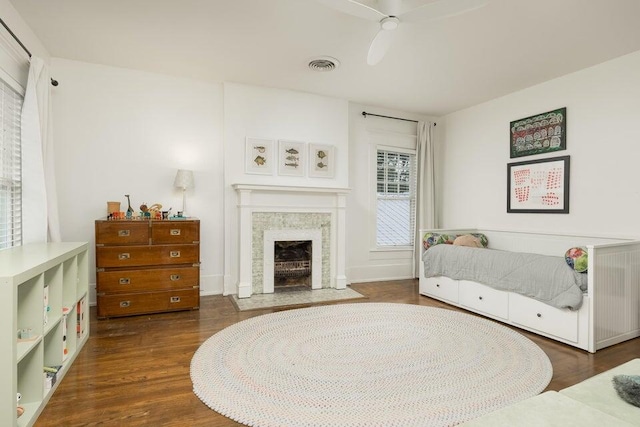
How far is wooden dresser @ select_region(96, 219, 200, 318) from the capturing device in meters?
3.23

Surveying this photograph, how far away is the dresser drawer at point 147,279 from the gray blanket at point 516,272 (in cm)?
281

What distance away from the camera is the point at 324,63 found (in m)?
3.55

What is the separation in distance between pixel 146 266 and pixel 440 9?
3.36 m

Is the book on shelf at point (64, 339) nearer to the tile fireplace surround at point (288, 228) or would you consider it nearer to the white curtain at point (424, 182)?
the tile fireplace surround at point (288, 228)

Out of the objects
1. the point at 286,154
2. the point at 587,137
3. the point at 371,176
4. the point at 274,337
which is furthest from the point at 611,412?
the point at 371,176

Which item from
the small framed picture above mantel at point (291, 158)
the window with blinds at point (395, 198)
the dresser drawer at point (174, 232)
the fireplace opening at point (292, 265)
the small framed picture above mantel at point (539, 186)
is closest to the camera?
the dresser drawer at point (174, 232)

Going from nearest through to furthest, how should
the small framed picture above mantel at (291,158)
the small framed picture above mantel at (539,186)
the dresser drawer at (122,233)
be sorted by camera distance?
the dresser drawer at (122,233) → the small framed picture above mantel at (539,186) → the small framed picture above mantel at (291,158)

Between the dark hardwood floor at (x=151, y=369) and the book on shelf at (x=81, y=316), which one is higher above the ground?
the book on shelf at (x=81, y=316)

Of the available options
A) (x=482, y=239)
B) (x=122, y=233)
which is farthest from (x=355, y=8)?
(x=482, y=239)

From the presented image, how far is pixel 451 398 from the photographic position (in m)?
1.91

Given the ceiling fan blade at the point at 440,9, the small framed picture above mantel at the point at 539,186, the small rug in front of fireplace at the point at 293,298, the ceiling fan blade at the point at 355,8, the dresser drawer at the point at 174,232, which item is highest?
the ceiling fan blade at the point at 355,8

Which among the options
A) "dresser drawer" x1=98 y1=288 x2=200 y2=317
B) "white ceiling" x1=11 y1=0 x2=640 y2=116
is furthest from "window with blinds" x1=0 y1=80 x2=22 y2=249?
"dresser drawer" x1=98 y1=288 x2=200 y2=317

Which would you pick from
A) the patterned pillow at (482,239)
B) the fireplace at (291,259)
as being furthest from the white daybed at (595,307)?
the fireplace at (291,259)

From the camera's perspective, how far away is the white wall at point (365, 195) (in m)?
4.96
